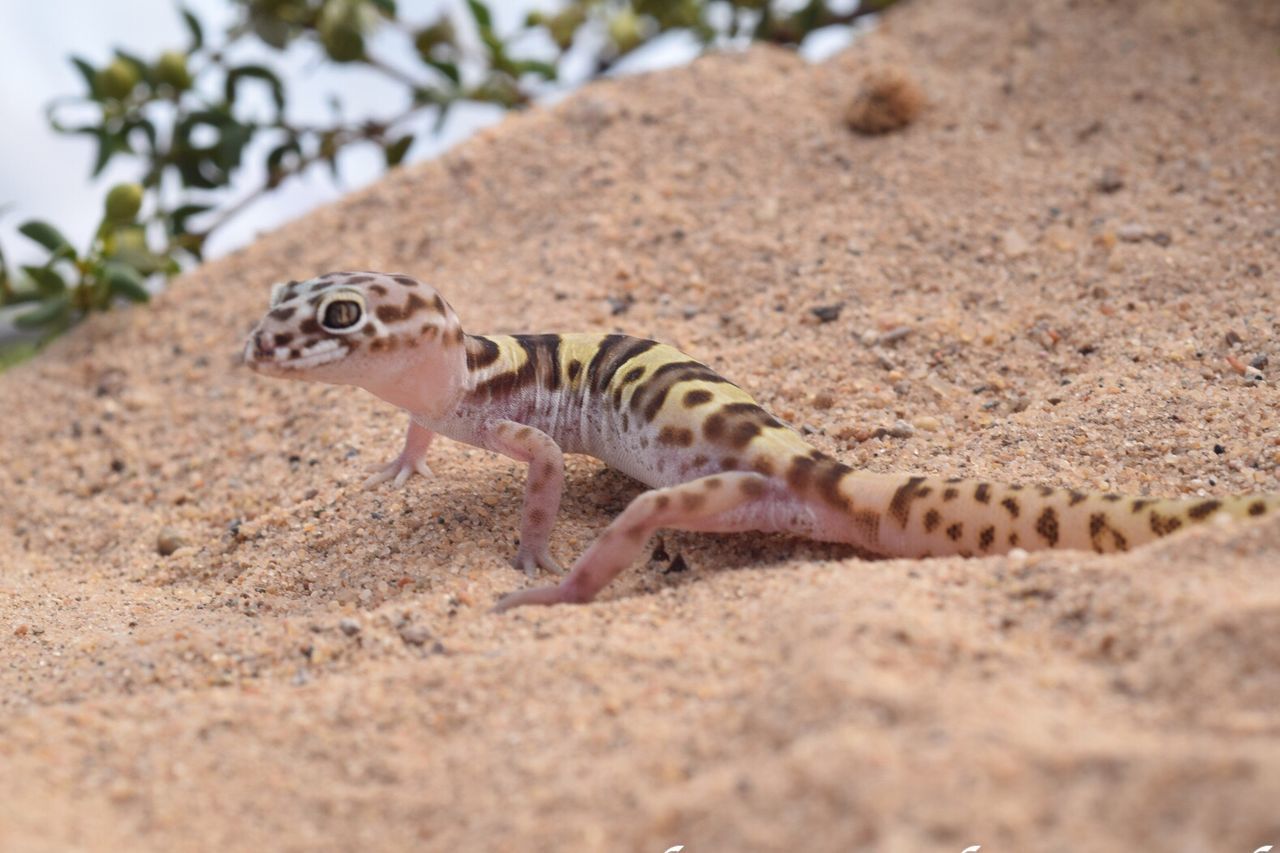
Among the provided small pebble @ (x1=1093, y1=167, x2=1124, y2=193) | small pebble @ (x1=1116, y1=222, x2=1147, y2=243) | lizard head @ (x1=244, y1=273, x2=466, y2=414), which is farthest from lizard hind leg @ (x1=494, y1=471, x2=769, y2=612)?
small pebble @ (x1=1093, y1=167, x2=1124, y2=193)

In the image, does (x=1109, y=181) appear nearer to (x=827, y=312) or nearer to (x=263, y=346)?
(x=827, y=312)

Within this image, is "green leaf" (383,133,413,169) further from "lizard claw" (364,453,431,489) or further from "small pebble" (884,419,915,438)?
"small pebble" (884,419,915,438)

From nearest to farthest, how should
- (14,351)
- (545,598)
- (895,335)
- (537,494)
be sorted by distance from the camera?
(545,598)
(537,494)
(895,335)
(14,351)

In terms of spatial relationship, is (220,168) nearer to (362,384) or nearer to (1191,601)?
(362,384)

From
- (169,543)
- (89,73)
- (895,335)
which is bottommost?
(169,543)

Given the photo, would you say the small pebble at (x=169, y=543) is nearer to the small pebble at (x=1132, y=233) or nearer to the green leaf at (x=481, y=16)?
the green leaf at (x=481, y=16)

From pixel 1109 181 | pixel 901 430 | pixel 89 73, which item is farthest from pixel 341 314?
pixel 89 73

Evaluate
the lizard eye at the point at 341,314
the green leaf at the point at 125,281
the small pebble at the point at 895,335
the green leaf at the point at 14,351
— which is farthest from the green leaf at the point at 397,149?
the lizard eye at the point at 341,314
